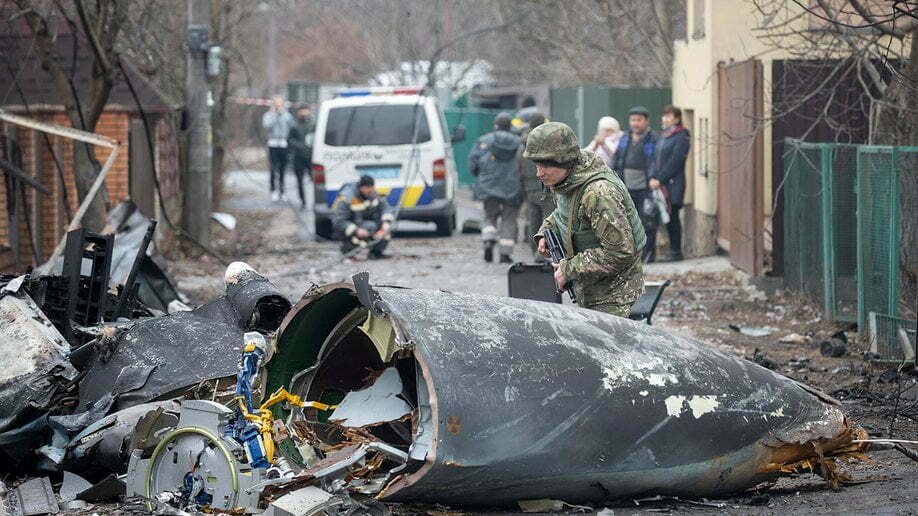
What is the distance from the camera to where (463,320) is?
5535mm

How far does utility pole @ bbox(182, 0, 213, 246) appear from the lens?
53.2 feet

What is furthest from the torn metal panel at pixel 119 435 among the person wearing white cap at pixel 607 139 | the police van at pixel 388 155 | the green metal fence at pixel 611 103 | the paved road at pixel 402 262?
the green metal fence at pixel 611 103

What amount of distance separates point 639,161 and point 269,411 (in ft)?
33.7

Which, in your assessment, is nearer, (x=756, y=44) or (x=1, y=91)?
(x=1, y=91)

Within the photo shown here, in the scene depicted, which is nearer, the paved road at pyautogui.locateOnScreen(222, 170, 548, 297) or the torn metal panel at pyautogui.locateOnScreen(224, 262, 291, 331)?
the torn metal panel at pyautogui.locateOnScreen(224, 262, 291, 331)

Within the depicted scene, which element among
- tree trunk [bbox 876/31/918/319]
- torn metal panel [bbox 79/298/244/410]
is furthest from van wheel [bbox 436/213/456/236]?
torn metal panel [bbox 79/298/244/410]

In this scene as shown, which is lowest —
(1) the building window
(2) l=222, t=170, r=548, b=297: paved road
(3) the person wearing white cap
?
(2) l=222, t=170, r=548, b=297: paved road

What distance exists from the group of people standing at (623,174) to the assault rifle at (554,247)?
7798 mm

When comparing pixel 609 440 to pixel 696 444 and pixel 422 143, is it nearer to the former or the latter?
pixel 696 444

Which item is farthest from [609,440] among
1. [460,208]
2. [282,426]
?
[460,208]

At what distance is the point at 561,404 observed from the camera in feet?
17.7

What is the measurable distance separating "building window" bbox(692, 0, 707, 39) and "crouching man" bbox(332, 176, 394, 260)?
4996mm

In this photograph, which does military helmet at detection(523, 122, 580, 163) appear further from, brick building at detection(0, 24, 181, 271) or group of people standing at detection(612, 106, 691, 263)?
group of people standing at detection(612, 106, 691, 263)

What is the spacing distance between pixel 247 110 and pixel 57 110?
1785cm
